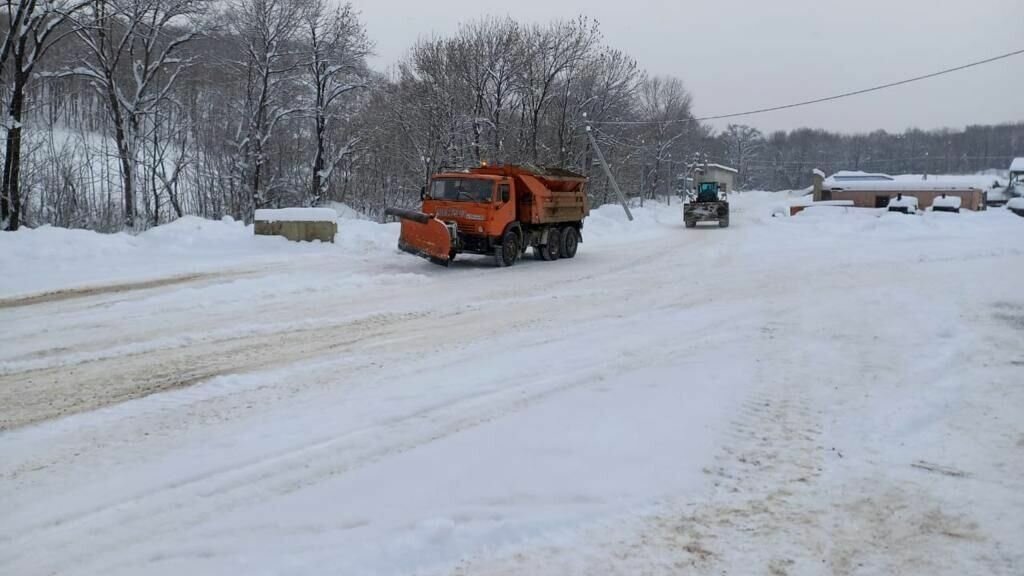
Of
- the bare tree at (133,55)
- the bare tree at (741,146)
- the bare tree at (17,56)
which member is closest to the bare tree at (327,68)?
the bare tree at (133,55)

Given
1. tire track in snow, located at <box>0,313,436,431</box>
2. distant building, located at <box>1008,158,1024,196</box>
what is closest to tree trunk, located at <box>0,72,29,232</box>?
tire track in snow, located at <box>0,313,436,431</box>

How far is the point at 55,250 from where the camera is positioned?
14.7 meters

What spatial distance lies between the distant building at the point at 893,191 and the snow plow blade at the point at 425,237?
61.9m

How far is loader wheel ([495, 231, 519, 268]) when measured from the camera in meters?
17.3

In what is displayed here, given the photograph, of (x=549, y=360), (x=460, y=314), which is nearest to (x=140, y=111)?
(x=460, y=314)

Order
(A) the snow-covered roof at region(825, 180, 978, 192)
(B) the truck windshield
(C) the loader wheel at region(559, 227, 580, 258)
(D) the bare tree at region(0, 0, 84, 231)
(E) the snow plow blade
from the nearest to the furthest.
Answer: (E) the snow plow blade → (B) the truck windshield → (D) the bare tree at region(0, 0, 84, 231) → (C) the loader wheel at region(559, 227, 580, 258) → (A) the snow-covered roof at region(825, 180, 978, 192)

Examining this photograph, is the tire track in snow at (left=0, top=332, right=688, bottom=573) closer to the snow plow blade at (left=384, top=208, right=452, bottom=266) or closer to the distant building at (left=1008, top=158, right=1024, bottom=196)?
the snow plow blade at (left=384, top=208, right=452, bottom=266)

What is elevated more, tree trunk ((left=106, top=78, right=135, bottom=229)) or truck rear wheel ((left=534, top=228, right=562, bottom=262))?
tree trunk ((left=106, top=78, right=135, bottom=229))

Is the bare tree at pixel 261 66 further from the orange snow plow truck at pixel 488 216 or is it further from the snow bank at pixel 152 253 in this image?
the orange snow plow truck at pixel 488 216

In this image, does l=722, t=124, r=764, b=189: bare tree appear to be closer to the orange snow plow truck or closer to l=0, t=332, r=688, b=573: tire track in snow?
the orange snow plow truck

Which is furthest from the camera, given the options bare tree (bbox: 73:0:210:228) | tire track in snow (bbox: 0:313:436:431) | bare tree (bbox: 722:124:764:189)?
bare tree (bbox: 722:124:764:189)

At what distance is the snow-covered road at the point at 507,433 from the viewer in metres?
3.80

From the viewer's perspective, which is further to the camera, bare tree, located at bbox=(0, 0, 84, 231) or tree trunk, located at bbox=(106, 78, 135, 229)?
tree trunk, located at bbox=(106, 78, 135, 229)

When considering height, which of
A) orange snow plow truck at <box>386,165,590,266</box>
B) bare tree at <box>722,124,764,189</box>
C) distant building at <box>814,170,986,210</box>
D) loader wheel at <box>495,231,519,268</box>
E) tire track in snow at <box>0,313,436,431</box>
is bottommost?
tire track in snow at <box>0,313,436,431</box>
